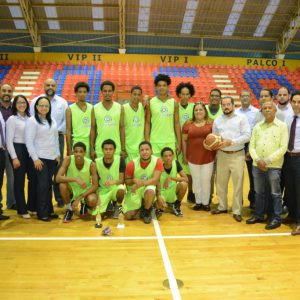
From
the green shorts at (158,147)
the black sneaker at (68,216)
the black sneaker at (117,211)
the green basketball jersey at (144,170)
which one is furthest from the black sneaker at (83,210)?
the green shorts at (158,147)

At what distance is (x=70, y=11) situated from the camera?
13.2 meters

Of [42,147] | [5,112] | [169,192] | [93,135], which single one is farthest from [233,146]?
[5,112]

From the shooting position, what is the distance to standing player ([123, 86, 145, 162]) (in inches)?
181

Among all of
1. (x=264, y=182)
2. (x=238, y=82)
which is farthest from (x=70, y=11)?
(x=264, y=182)

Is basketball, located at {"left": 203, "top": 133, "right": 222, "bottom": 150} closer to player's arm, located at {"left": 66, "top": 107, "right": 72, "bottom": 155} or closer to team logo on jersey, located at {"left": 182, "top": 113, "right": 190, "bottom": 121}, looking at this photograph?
team logo on jersey, located at {"left": 182, "top": 113, "right": 190, "bottom": 121}

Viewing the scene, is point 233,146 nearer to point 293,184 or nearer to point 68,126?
point 293,184

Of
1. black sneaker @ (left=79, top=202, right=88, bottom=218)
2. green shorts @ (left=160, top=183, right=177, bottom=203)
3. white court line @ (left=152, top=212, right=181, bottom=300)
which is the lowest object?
white court line @ (left=152, top=212, right=181, bottom=300)

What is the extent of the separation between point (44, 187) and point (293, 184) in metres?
3.14

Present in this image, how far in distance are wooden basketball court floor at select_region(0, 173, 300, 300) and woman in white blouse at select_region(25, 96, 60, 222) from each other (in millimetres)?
316

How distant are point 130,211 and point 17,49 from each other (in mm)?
13740

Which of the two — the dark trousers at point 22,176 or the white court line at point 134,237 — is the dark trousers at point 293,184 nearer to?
the white court line at point 134,237

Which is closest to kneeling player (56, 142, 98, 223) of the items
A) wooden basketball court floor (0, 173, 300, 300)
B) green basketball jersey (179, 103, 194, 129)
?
wooden basketball court floor (0, 173, 300, 300)

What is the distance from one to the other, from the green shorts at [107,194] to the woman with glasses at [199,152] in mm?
1070

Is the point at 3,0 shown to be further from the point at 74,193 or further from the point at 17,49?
the point at 74,193
